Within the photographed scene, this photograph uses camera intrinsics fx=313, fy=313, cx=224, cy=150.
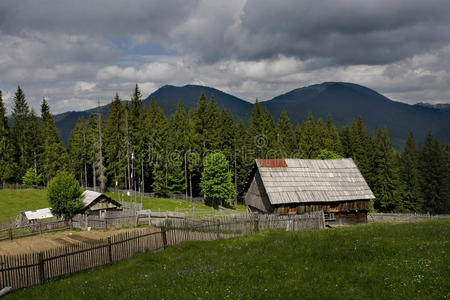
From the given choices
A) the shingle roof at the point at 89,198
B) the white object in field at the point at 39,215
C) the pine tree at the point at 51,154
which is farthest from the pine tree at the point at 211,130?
the white object in field at the point at 39,215

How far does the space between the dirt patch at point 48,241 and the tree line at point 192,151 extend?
97.6 ft

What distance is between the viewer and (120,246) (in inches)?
727

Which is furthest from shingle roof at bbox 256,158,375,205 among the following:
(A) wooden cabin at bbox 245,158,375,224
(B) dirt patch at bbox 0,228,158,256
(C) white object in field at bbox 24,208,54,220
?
(C) white object in field at bbox 24,208,54,220

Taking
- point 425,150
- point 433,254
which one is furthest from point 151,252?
point 425,150

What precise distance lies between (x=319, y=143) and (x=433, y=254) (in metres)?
59.5

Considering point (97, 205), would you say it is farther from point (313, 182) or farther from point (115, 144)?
point (115, 144)

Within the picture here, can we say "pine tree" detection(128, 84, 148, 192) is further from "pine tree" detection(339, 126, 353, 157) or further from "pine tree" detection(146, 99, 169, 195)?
"pine tree" detection(339, 126, 353, 157)

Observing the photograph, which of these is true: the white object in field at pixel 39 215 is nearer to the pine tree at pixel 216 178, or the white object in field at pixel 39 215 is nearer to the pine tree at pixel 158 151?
the pine tree at pixel 158 151

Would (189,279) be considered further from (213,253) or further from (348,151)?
(348,151)

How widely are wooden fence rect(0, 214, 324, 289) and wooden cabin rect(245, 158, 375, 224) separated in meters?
5.20

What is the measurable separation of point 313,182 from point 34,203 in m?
45.6

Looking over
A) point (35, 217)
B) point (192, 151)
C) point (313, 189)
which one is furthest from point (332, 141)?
point (35, 217)

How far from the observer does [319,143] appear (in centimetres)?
6988

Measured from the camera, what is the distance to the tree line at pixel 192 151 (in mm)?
65625
